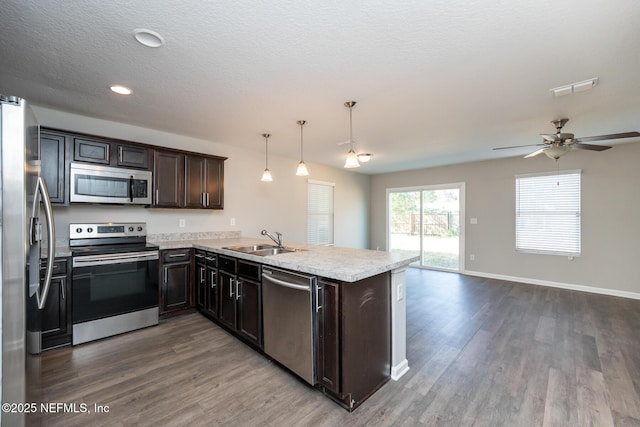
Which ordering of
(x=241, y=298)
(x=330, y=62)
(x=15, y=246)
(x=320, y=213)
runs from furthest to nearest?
1. (x=320, y=213)
2. (x=241, y=298)
3. (x=330, y=62)
4. (x=15, y=246)

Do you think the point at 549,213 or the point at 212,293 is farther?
the point at 549,213

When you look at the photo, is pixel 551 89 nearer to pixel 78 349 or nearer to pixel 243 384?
pixel 243 384

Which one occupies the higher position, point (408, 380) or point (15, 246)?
point (15, 246)

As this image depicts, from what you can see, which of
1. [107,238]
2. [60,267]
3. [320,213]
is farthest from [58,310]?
[320,213]

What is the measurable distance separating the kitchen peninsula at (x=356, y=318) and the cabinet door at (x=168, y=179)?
5.95 ft

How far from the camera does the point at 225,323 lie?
9.92ft

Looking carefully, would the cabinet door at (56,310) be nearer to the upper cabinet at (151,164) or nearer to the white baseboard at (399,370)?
the upper cabinet at (151,164)

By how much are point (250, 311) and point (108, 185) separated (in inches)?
87.4

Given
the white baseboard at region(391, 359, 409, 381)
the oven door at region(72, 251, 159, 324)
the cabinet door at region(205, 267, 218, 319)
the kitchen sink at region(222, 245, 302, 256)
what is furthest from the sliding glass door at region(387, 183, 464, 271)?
the oven door at region(72, 251, 159, 324)

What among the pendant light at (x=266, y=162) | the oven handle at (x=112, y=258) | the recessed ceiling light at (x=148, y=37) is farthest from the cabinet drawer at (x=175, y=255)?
the recessed ceiling light at (x=148, y=37)

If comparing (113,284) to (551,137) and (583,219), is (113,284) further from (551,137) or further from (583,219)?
(583,219)

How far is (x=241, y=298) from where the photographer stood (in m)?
2.73

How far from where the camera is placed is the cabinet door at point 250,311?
8.24 ft

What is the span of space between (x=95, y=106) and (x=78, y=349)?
2.52m
